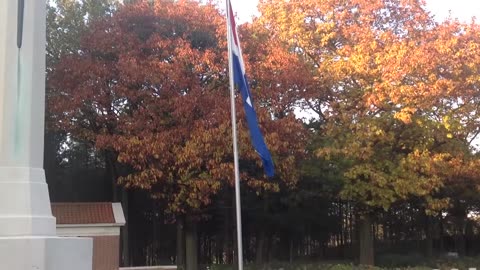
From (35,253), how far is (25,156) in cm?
100

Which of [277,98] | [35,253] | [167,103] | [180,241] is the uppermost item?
[277,98]

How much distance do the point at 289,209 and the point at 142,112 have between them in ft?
38.0

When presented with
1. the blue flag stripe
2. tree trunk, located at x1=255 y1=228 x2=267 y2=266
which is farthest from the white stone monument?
tree trunk, located at x1=255 y1=228 x2=267 y2=266

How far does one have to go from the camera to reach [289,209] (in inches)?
1161

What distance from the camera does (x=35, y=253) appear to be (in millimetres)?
5750

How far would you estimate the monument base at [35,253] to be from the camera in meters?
5.70

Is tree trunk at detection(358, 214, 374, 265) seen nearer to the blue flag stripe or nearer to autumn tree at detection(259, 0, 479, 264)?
autumn tree at detection(259, 0, 479, 264)

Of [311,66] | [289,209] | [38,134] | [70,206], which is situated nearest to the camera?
[38,134]

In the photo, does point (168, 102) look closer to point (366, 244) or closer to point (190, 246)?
point (190, 246)

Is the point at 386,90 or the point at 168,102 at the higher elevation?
the point at 386,90

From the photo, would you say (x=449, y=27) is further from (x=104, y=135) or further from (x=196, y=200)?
(x=104, y=135)

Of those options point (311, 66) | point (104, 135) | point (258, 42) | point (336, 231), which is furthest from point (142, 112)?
point (336, 231)

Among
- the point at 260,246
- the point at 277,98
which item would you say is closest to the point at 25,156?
the point at 277,98

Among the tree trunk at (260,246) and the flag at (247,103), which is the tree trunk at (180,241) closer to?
the tree trunk at (260,246)
